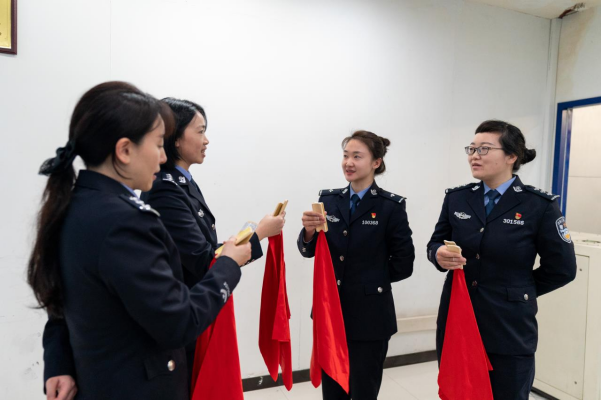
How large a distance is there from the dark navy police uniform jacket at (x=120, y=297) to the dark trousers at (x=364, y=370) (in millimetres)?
1188

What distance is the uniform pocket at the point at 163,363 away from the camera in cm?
98

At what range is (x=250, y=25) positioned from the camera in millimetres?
2699

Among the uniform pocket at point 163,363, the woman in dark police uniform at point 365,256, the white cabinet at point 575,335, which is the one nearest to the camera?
the uniform pocket at point 163,363

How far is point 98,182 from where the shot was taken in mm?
964

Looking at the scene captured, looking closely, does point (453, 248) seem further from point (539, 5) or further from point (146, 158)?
point (539, 5)

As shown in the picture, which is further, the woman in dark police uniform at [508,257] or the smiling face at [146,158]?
the woman in dark police uniform at [508,257]

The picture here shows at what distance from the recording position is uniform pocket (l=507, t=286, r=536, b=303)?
1.78m

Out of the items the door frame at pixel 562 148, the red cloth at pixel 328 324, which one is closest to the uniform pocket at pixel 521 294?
the red cloth at pixel 328 324

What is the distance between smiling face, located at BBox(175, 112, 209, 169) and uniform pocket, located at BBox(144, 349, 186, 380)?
31.5 inches

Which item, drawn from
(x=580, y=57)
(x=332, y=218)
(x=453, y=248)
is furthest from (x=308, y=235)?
(x=580, y=57)

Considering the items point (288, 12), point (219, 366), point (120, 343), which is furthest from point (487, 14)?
point (120, 343)

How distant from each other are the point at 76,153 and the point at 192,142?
661 mm

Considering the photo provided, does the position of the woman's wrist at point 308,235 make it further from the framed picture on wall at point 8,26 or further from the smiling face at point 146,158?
the framed picture on wall at point 8,26

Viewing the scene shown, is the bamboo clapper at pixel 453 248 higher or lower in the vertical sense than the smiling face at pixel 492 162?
lower
